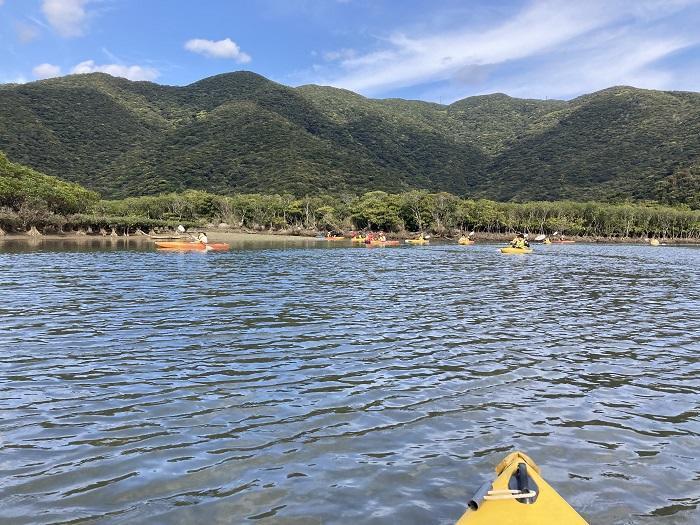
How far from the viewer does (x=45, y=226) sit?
75000mm

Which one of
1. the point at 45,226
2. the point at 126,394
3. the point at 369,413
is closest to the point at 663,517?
the point at 369,413

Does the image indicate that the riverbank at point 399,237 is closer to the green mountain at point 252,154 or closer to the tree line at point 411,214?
the tree line at point 411,214

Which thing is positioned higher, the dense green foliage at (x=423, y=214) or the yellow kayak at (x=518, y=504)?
the dense green foliage at (x=423, y=214)

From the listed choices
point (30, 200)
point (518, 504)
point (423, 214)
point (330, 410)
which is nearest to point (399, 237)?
point (423, 214)

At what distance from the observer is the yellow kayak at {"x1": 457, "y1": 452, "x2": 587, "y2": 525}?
191 inches

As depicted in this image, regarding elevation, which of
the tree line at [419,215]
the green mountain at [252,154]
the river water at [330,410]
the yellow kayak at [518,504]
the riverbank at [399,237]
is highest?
the green mountain at [252,154]

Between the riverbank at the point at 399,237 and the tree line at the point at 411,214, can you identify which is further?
the tree line at the point at 411,214

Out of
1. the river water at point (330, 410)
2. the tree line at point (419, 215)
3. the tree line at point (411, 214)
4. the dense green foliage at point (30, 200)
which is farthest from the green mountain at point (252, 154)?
the river water at point (330, 410)

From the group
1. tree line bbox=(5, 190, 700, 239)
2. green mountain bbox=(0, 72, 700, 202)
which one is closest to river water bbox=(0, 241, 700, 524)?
tree line bbox=(5, 190, 700, 239)

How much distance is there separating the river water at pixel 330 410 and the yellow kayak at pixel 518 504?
645 millimetres

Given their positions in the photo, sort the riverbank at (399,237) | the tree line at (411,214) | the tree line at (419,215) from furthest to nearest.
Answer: the tree line at (419,215)
the tree line at (411,214)
the riverbank at (399,237)

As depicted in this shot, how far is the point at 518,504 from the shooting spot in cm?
502

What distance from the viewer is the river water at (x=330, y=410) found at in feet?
19.4

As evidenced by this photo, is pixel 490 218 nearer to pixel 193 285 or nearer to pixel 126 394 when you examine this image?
pixel 193 285
